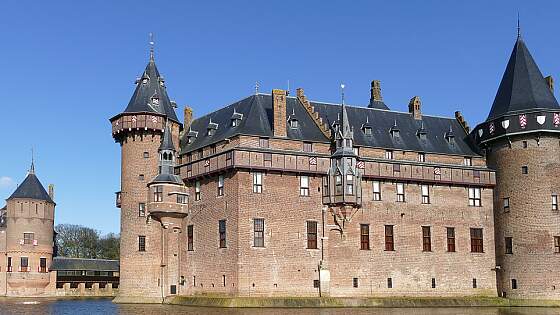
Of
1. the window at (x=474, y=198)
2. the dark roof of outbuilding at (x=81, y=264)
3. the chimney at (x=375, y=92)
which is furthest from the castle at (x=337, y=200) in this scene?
the dark roof of outbuilding at (x=81, y=264)

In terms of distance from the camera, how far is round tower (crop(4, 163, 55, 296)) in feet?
232

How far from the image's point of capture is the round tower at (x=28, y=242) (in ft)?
232

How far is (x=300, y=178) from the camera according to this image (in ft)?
164

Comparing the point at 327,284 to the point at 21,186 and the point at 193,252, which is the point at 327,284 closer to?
the point at 193,252

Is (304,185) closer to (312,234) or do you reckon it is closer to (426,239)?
(312,234)

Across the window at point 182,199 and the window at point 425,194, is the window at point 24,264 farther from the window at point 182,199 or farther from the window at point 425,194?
the window at point 425,194

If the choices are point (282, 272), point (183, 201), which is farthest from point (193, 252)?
point (282, 272)

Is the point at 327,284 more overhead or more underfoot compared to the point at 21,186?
more underfoot

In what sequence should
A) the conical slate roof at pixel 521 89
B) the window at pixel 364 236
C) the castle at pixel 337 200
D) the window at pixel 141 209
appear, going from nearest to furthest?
the castle at pixel 337 200 < the window at pixel 364 236 < the conical slate roof at pixel 521 89 < the window at pixel 141 209

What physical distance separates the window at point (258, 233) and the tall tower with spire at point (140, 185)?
8819mm

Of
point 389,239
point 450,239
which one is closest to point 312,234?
point 389,239

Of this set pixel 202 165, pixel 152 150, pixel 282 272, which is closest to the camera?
pixel 282 272

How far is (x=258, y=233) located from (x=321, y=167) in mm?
6097

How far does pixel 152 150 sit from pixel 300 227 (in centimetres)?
1301
